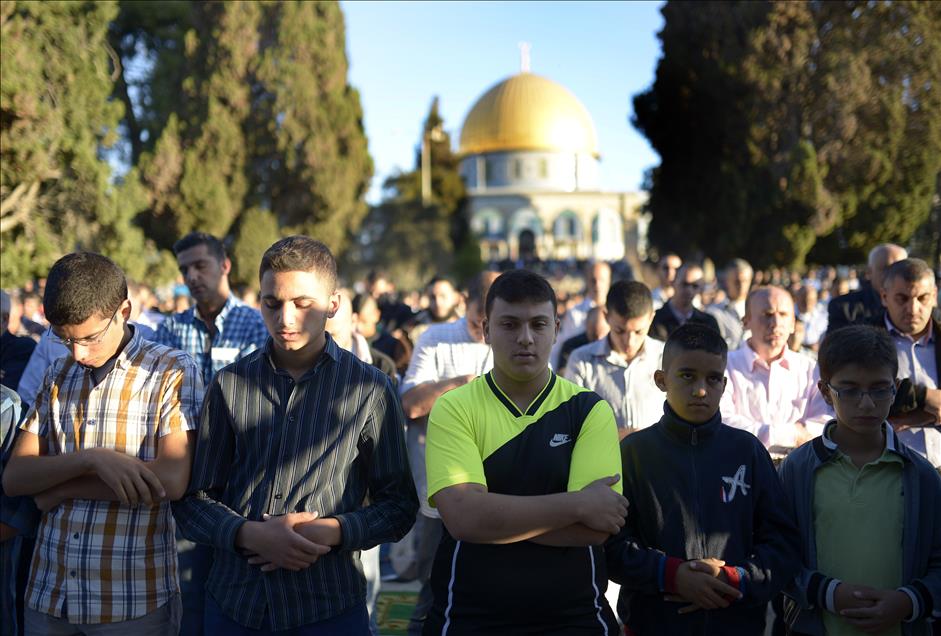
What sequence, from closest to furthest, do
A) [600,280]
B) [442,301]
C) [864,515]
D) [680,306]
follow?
[864,515] → [680,306] → [600,280] → [442,301]

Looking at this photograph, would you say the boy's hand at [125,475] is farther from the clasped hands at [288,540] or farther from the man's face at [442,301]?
the man's face at [442,301]

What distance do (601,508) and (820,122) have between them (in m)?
24.3

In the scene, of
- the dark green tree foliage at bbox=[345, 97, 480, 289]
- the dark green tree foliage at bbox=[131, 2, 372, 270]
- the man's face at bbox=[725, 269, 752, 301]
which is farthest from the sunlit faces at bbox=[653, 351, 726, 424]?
the dark green tree foliage at bbox=[345, 97, 480, 289]

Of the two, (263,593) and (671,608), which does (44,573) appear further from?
(671,608)

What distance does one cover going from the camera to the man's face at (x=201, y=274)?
457 centimetres

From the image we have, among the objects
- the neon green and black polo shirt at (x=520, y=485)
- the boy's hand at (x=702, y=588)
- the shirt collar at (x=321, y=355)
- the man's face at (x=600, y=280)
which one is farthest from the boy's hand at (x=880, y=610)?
the man's face at (x=600, y=280)

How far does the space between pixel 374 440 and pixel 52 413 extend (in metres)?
1.18

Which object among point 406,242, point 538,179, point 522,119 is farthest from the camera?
point 538,179

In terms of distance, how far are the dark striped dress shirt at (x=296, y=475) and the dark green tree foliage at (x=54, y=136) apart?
518 inches

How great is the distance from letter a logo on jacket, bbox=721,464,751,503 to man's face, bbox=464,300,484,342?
7.26ft

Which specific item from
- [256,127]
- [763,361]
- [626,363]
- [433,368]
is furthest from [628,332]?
[256,127]

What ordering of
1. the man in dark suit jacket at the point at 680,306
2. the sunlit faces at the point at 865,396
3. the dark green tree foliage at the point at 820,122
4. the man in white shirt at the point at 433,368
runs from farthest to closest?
the dark green tree foliage at the point at 820,122, the man in dark suit jacket at the point at 680,306, the man in white shirt at the point at 433,368, the sunlit faces at the point at 865,396

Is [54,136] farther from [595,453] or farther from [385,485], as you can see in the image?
[595,453]

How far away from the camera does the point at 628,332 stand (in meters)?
4.75
